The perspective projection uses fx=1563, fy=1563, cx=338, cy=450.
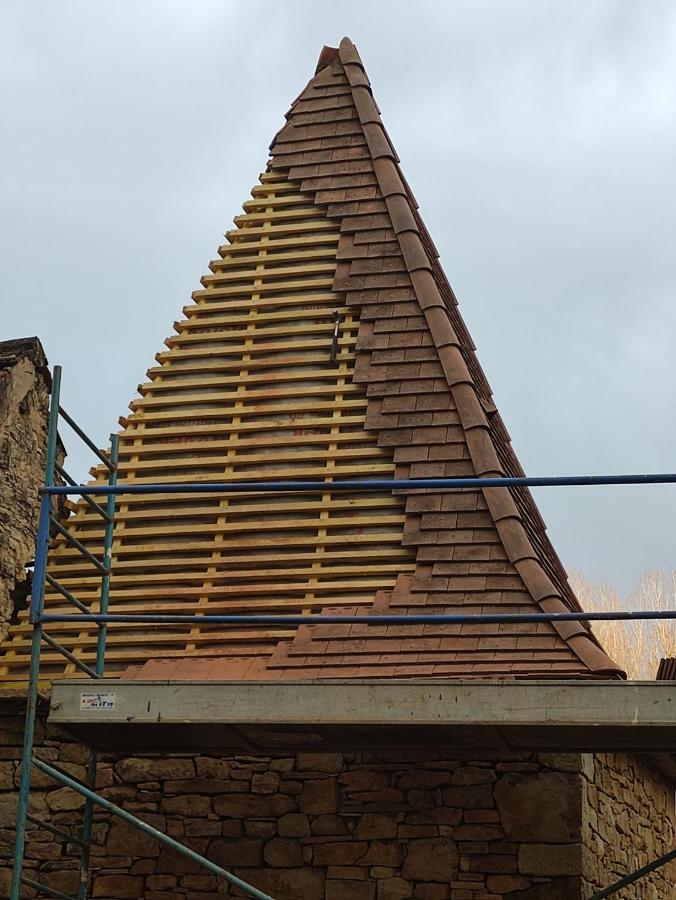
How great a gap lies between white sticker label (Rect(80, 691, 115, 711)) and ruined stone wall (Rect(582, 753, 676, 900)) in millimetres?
3132

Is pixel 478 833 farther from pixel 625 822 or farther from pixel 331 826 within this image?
pixel 625 822

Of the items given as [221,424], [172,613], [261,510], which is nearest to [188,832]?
[172,613]

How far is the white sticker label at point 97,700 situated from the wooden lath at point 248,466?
1.92m

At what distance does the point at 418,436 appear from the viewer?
419 inches

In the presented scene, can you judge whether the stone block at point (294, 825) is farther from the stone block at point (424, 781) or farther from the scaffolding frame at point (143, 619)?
the scaffolding frame at point (143, 619)

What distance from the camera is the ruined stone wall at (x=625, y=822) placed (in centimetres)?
976

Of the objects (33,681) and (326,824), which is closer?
(33,681)

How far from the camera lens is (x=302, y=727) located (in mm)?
8141

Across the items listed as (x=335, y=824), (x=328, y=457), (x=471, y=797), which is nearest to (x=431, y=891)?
(x=471, y=797)

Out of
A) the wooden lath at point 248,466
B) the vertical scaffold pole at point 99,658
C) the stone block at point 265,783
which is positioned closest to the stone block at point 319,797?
the stone block at point 265,783

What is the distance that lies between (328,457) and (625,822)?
327cm

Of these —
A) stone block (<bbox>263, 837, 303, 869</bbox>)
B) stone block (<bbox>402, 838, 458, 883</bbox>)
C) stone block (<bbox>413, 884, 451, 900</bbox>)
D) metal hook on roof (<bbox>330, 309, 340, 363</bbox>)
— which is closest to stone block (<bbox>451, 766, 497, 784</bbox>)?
stone block (<bbox>402, 838, 458, 883</bbox>)

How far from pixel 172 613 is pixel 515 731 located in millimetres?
3014

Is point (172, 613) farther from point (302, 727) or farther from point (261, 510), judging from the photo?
point (302, 727)
